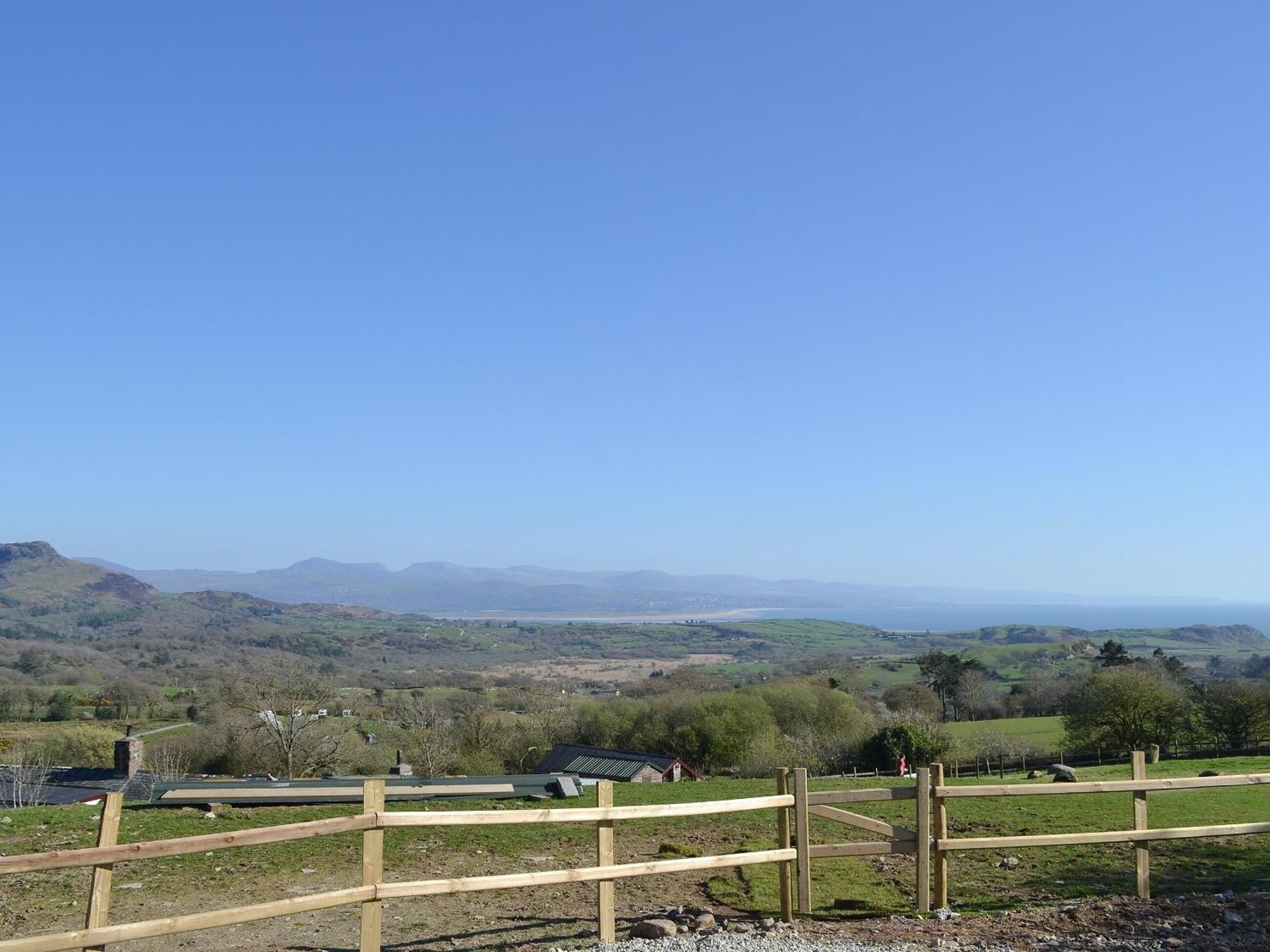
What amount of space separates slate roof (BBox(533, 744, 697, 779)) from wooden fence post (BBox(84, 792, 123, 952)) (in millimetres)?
25385

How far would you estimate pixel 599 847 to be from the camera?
933cm

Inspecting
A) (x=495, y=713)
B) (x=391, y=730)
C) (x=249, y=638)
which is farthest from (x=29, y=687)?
(x=249, y=638)

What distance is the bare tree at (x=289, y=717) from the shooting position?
38.8 metres

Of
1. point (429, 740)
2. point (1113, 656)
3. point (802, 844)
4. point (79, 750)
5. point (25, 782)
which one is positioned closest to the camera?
point (802, 844)

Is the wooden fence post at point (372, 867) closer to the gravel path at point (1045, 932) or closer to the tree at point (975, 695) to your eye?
the gravel path at point (1045, 932)

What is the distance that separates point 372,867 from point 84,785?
37277 mm

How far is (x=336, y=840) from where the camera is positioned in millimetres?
14438

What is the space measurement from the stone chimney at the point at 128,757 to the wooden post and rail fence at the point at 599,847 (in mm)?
30642

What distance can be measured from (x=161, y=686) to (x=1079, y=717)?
114161 mm

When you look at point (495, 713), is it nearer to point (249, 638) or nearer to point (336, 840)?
point (336, 840)

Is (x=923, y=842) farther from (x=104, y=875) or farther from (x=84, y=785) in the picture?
(x=84, y=785)

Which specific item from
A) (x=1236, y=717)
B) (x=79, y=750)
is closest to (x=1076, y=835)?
(x=1236, y=717)

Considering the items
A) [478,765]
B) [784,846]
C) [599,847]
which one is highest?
[599,847]

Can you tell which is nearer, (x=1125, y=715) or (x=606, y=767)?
(x=606, y=767)
